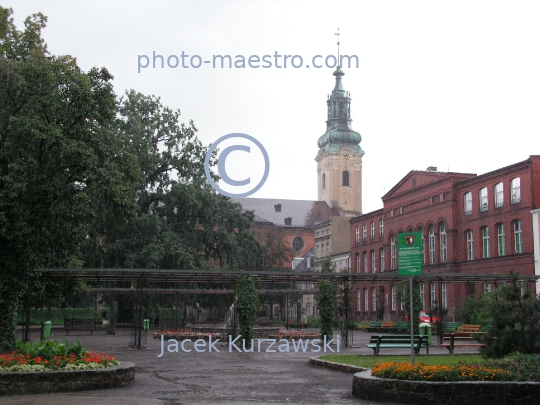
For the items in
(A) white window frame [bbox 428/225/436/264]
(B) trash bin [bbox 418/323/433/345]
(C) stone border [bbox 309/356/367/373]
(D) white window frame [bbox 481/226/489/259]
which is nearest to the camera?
(C) stone border [bbox 309/356/367/373]

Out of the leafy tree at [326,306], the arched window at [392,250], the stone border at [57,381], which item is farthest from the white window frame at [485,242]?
the stone border at [57,381]

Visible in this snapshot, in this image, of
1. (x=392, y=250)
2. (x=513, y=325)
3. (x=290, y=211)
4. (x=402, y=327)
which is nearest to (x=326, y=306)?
(x=513, y=325)

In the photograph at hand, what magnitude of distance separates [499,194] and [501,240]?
10.5 ft

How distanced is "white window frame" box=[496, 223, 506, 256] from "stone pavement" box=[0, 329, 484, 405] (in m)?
29.7

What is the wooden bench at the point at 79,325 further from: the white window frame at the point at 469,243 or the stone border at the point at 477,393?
the stone border at the point at 477,393

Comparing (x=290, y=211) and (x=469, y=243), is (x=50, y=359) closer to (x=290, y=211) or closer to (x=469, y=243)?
(x=469, y=243)

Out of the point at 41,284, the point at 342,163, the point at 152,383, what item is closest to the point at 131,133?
the point at 41,284

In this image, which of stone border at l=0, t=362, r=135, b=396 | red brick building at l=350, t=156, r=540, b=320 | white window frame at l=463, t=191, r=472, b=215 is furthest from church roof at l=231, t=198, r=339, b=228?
stone border at l=0, t=362, r=135, b=396

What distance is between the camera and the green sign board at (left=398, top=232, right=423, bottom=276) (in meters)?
12.9

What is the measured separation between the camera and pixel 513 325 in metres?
14.0

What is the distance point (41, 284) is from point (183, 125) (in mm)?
25042

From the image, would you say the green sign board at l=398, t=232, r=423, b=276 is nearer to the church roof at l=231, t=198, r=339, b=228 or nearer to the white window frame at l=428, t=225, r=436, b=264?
the white window frame at l=428, t=225, r=436, b=264

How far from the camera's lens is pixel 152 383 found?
576 inches

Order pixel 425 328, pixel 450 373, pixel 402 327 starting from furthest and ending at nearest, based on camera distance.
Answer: pixel 402 327 < pixel 425 328 < pixel 450 373
